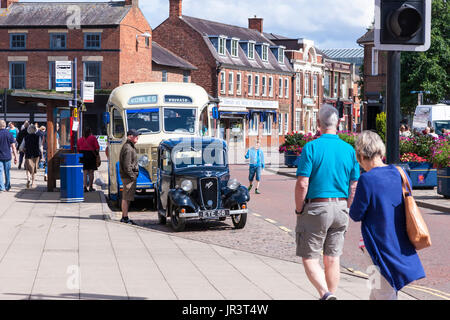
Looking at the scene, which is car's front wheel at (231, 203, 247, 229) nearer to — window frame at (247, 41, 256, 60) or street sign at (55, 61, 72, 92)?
street sign at (55, 61, 72, 92)

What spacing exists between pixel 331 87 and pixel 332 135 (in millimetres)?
83008

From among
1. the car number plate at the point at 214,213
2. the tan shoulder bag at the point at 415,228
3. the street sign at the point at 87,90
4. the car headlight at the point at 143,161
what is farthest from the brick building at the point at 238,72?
the tan shoulder bag at the point at 415,228

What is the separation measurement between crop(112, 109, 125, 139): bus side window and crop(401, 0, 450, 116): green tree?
3358cm

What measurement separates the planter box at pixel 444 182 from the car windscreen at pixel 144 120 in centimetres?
727

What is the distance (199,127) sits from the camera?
20.3 metres

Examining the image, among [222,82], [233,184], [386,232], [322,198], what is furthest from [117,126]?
[222,82]

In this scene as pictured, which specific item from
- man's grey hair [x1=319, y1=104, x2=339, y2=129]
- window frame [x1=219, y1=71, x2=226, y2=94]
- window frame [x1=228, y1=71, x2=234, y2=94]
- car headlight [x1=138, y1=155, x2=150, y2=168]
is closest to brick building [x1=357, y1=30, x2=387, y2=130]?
window frame [x1=219, y1=71, x2=226, y2=94]

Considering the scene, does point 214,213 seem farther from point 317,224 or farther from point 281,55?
point 281,55

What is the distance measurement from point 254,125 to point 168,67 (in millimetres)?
13839

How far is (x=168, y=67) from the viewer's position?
60375mm

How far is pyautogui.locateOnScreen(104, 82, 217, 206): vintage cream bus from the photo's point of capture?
19969 mm

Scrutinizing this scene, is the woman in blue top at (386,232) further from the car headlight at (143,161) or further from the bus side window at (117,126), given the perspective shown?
the bus side window at (117,126)

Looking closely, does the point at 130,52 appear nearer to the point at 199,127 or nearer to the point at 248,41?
the point at 248,41
